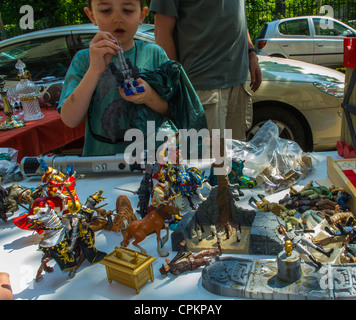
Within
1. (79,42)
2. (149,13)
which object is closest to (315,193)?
(79,42)

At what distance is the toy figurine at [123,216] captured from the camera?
4.53 feet

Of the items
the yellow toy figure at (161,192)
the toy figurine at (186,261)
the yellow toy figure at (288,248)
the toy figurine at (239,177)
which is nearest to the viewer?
the yellow toy figure at (288,248)

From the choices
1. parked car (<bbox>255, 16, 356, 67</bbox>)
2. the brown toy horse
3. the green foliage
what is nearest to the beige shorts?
the brown toy horse

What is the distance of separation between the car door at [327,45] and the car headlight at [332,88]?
5.25 m

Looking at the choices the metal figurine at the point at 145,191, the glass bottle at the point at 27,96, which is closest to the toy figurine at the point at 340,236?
the metal figurine at the point at 145,191

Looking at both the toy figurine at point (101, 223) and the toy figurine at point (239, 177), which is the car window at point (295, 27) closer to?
the toy figurine at point (239, 177)

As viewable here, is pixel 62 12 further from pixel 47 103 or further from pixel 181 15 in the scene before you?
pixel 181 15

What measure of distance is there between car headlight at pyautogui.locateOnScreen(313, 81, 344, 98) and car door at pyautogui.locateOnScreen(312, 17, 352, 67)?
5.25m

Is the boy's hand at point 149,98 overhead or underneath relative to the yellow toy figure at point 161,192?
overhead

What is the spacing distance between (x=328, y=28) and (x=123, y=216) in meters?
8.39

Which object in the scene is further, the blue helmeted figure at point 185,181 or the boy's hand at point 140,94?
the boy's hand at point 140,94

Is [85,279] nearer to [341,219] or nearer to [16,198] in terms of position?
[16,198]

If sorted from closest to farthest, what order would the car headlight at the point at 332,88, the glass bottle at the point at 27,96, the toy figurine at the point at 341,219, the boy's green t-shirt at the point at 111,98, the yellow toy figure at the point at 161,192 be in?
the toy figurine at the point at 341,219 < the yellow toy figure at the point at 161,192 < the boy's green t-shirt at the point at 111,98 < the glass bottle at the point at 27,96 < the car headlight at the point at 332,88
